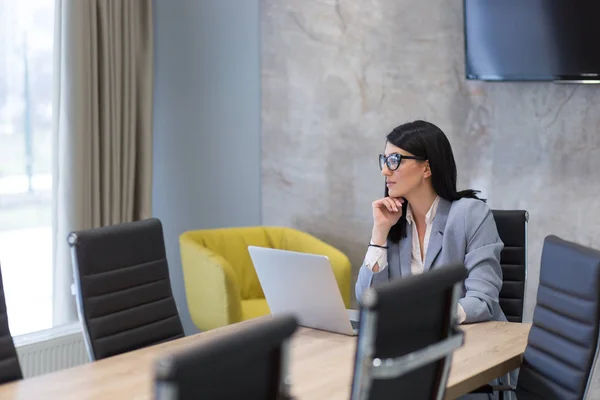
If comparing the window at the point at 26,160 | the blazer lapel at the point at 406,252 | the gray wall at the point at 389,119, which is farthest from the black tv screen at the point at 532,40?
the window at the point at 26,160

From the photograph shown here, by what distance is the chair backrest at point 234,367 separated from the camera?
4.49 ft

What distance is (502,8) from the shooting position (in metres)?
4.45

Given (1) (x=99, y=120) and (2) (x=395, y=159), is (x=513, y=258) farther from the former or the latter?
(1) (x=99, y=120)

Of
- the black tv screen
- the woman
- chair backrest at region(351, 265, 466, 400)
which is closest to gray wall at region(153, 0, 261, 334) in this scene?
the black tv screen

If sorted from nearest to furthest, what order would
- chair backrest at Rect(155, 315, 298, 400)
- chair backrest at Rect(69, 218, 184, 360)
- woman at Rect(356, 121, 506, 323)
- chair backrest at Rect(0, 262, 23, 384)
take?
1. chair backrest at Rect(155, 315, 298, 400)
2. chair backrest at Rect(0, 262, 23, 384)
3. chair backrest at Rect(69, 218, 184, 360)
4. woman at Rect(356, 121, 506, 323)

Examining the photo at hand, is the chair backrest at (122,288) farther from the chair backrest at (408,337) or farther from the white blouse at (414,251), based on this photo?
the chair backrest at (408,337)

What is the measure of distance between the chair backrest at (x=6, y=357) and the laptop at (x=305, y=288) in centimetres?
81

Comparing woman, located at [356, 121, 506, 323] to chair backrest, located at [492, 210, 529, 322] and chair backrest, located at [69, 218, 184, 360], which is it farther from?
chair backrest, located at [69, 218, 184, 360]

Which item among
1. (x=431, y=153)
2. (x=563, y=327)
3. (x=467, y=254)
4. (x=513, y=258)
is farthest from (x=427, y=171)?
(x=563, y=327)

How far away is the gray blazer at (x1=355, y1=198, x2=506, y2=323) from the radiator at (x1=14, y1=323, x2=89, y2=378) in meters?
1.99

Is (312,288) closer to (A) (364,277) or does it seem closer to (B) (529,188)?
(A) (364,277)

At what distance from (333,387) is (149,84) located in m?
3.07

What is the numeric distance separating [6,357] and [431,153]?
169 centimetres

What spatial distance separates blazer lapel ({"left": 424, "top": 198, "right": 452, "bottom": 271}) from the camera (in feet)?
11.1
